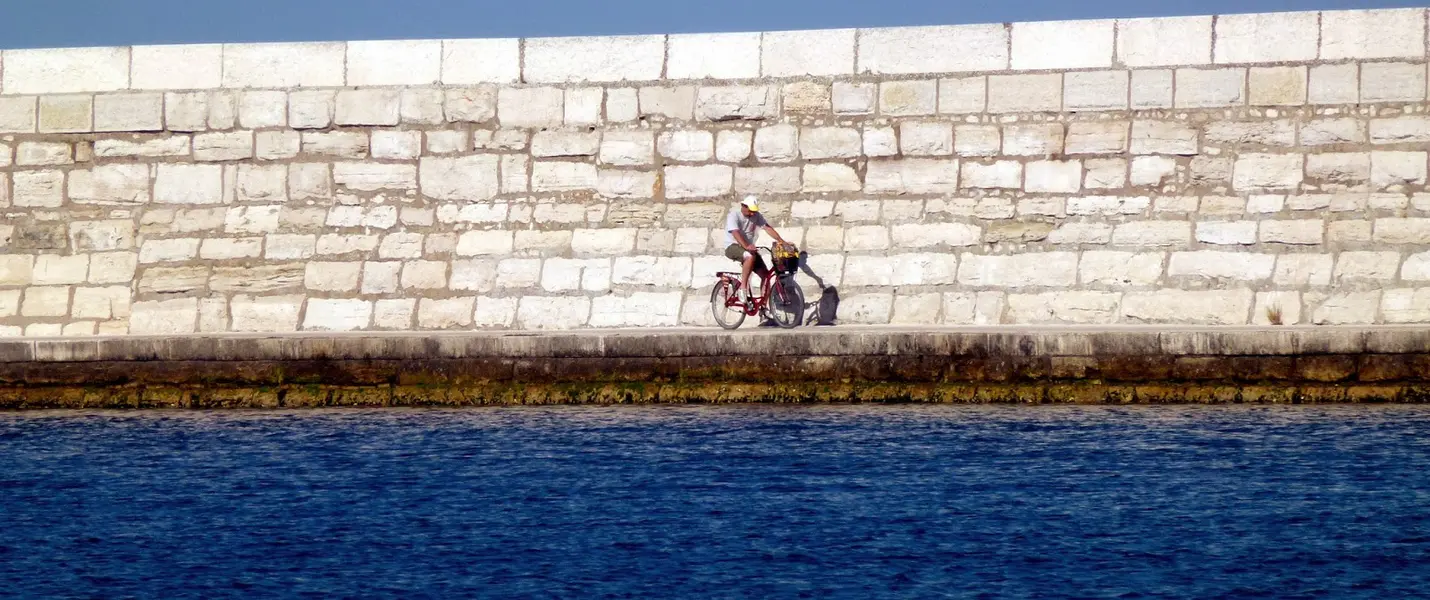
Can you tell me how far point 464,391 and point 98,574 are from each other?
15.9ft

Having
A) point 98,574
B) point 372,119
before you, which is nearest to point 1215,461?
point 98,574

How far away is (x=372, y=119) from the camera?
16.2 m

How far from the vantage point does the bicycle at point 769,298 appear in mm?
15203

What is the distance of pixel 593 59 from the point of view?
1603 centimetres

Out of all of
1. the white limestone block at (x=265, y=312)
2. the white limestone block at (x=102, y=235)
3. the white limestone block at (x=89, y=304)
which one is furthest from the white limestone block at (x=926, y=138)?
the white limestone block at (x=89, y=304)

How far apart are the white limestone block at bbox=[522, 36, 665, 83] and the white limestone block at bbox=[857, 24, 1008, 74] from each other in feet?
5.27

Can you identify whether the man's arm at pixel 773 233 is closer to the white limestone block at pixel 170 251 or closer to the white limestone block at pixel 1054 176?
the white limestone block at pixel 1054 176

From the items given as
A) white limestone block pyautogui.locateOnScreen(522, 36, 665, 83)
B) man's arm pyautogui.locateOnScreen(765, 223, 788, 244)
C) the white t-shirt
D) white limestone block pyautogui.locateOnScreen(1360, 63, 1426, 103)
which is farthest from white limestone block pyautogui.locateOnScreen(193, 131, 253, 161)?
white limestone block pyautogui.locateOnScreen(1360, 63, 1426, 103)

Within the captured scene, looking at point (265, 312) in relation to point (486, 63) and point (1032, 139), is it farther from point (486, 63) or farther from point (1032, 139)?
point (1032, 139)

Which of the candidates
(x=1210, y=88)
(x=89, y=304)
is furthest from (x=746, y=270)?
(x=89, y=304)

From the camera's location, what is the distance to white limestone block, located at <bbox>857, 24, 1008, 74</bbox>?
50.9 feet

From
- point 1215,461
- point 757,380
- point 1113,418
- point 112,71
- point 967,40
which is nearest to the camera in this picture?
point 1215,461

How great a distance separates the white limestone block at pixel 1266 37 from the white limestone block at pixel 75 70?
843cm

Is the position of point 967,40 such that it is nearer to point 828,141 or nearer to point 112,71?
point 828,141
